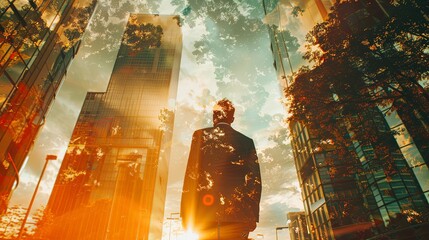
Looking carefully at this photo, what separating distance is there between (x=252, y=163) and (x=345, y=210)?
2555 cm

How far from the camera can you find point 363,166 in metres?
18.1

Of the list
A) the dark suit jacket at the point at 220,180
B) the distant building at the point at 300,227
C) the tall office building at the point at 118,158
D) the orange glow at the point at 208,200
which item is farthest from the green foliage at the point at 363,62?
the tall office building at the point at 118,158

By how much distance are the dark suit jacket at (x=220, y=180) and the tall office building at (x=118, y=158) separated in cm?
7570

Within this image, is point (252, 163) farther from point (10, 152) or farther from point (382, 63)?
point (10, 152)

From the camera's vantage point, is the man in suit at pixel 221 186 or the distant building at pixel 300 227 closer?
the man in suit at pixel 221 186

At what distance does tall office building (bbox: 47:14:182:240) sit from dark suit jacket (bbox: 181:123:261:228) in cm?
7570

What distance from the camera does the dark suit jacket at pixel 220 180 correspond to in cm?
233

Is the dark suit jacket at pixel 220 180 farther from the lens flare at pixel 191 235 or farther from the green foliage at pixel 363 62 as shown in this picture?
the green foliage at pixel 363 62

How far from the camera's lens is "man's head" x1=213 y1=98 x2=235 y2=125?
304 centimetres

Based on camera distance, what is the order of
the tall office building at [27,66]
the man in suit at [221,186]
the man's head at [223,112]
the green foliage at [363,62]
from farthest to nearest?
the tall office building at [27,66] → the green foliage at [363,62] → the man's head at [223,112] → the man in suit at [221,186]

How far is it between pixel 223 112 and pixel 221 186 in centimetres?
103

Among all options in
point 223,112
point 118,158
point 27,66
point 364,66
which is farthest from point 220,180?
point 118,158

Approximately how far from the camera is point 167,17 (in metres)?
151

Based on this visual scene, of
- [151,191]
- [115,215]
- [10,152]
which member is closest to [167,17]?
[151,191]
